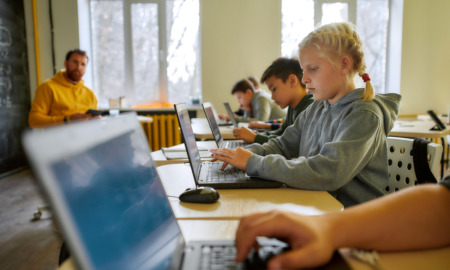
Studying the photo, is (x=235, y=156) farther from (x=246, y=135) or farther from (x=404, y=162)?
(x=246, y=135)

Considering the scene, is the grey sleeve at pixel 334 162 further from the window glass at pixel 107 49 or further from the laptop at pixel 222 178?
the window glass at pixel 107 49

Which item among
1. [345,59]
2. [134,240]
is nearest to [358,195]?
[345,59]

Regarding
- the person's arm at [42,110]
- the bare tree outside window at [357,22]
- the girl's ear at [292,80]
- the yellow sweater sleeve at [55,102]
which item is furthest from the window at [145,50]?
the girl's ear at [292,80]

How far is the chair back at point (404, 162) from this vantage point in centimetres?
128

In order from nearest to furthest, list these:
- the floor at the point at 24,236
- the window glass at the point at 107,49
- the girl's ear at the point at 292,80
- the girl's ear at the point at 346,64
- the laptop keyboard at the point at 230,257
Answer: the laptop keyboard at the point at 230,257, the girl's ear at the point at 346,64, the floor at the point at 24,236, the girl's ear at the point at 292,80, the window glass at the point at 107,49

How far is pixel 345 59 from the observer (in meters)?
1.35

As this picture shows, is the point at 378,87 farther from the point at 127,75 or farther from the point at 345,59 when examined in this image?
the point at 345,59

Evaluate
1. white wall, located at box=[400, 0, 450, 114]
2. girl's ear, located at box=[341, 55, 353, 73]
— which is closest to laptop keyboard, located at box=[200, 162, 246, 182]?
girl's ear, located at box=[341, 55, 353, 73]

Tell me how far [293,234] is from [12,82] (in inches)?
191

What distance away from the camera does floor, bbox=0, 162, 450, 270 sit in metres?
2.16

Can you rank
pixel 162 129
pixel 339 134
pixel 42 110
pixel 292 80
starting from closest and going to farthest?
1. pixel 339 134
2. pixel 292 80
3. pixel 42 110
4. pixel 162 129

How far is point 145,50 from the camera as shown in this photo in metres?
5.29

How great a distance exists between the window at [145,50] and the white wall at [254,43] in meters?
0.36

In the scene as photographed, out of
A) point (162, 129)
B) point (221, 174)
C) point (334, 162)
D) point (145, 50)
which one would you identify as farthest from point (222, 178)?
point (145, 50)
